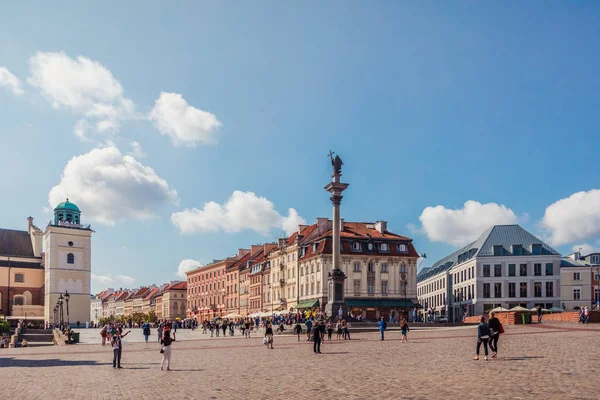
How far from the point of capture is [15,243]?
118500mm

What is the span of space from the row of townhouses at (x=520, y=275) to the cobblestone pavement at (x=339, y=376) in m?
58.8

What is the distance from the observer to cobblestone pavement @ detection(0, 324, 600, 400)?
50.8 ft

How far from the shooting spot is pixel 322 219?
9125 cm

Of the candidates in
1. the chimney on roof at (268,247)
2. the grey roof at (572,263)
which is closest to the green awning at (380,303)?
the grey roof at (572,263)

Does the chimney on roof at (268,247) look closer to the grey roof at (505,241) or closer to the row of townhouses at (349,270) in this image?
the row of townhouses at (349,270)

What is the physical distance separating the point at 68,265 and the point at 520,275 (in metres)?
69.4

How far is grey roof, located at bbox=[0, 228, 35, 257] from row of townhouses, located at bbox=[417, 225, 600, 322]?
73.7 metres

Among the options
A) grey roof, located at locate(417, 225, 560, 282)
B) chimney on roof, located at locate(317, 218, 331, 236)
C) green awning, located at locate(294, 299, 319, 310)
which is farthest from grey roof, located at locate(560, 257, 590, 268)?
green awning, located at locate(294, 299, 319, 310)

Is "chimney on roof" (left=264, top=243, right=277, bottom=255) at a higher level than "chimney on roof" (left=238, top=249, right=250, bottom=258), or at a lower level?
higher

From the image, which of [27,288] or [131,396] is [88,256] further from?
[131,396]

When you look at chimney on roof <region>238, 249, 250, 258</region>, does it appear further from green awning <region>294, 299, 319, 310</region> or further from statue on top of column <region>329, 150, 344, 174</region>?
statue on top of column <region>329, 150, 344, 174</region>

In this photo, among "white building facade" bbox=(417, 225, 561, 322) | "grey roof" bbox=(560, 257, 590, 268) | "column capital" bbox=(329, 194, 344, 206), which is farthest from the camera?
"grey roof" bbox=(560, 257, 590, 268)

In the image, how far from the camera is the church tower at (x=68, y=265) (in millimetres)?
108250

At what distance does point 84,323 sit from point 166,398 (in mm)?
102047
